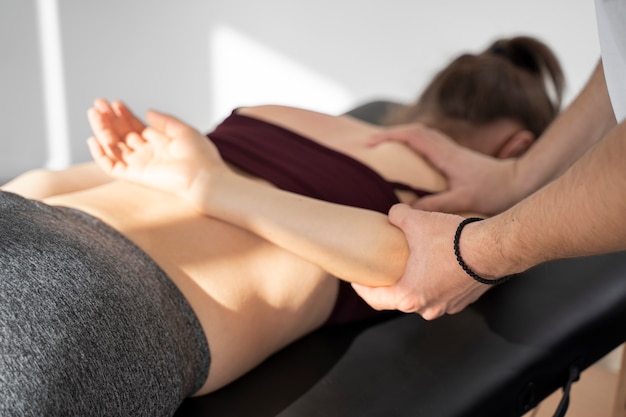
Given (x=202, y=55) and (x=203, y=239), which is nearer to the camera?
(x=203, y=239)

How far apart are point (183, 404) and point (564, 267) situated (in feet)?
2.59

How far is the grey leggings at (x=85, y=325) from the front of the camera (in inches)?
40.8

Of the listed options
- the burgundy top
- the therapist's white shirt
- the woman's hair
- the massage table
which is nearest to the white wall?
the woman's hair

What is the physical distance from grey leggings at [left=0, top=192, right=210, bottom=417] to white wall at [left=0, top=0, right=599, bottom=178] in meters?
2.09

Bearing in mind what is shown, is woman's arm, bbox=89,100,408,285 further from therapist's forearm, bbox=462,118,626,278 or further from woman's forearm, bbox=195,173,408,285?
therapist's forearm, bbox=462,118,626,278

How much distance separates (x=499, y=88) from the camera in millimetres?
1945

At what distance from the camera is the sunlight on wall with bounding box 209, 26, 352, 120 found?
361cm

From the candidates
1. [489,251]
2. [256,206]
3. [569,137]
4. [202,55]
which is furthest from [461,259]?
[202,55]

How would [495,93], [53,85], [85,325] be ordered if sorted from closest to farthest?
[85,325]
[495,93]
[53,85]

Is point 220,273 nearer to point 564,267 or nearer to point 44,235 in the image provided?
point 44,235

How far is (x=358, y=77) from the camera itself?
11.3ft

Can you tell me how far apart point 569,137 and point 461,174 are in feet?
0.77

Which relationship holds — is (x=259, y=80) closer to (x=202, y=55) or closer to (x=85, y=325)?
(x=202, y=55)

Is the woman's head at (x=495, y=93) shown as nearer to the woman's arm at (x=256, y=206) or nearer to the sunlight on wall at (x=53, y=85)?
the woman's arm at (x=256, y=206)
